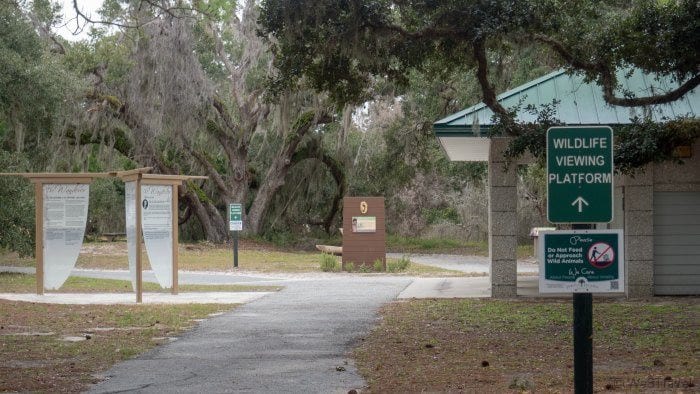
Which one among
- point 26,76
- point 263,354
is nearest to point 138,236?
point 26,76

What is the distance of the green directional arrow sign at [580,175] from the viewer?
18.8 feet

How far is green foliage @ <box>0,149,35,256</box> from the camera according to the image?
83.6 ft

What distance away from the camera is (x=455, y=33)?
15.3 meters

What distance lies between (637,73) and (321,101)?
18.4 m

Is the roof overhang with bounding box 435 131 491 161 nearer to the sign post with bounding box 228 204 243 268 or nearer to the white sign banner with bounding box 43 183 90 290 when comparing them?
the white sign banner with bounding box 43 183 90 290

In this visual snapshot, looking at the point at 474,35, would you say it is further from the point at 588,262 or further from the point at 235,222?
the point at 235,222

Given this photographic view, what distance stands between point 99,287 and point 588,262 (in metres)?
18.8

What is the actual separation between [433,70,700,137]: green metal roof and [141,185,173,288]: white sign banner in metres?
5.28

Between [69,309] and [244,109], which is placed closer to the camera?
[69,309]

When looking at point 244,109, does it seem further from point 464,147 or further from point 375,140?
point 464,147

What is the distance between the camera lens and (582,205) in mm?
5734

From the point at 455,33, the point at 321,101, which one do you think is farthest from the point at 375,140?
the point at 455,33

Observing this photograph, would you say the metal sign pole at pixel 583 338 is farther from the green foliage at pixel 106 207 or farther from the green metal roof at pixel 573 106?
the green foliage at pixel 106 207

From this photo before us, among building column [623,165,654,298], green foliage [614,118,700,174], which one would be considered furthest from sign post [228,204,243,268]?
green foliage [614,118,700,174]
